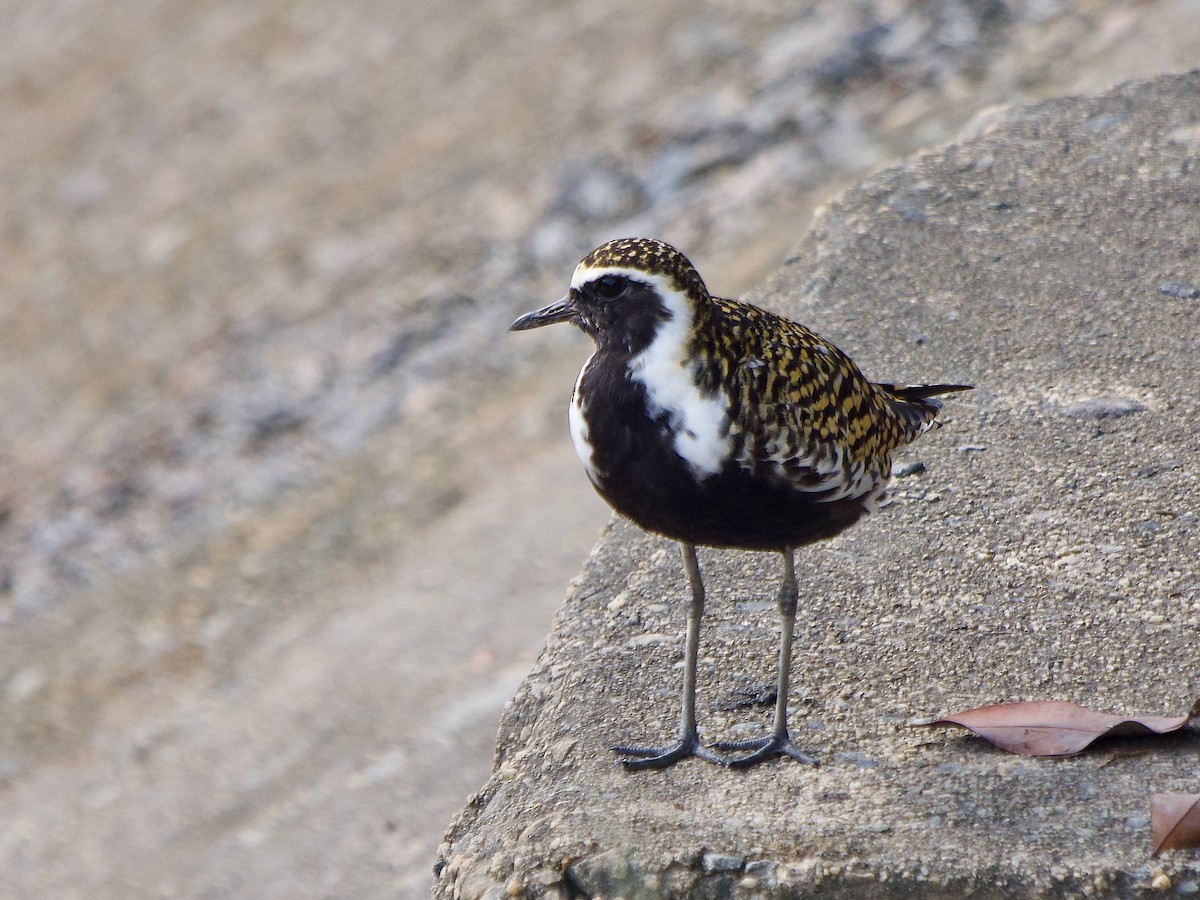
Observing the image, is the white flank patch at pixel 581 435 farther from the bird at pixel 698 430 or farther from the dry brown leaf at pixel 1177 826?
the dry brown leaf at pixel 1177 826

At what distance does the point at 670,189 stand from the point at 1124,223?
4028 millimetres

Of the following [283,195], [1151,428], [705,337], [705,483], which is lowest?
[1151,428]

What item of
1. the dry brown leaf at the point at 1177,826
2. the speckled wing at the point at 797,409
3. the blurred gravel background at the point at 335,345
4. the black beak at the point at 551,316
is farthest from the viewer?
Result: the blurred gravel background at the point at 335,345

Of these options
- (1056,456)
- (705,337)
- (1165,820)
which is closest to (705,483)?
(705,337)

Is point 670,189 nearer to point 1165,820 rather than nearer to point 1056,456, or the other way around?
point 1056,456

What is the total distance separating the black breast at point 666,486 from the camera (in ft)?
10.2

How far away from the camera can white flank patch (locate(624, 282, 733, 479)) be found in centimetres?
310

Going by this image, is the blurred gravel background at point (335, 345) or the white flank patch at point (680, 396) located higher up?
the blurred gravel background at point (335, 345)

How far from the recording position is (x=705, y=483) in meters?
3.11

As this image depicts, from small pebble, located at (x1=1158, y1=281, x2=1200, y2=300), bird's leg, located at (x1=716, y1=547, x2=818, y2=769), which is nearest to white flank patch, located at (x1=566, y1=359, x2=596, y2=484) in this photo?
bird's leg, located at (x1=716, y1=547, x2=818, y2=769)

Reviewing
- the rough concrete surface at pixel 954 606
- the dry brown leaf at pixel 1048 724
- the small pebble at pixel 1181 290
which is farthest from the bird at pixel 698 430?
the small pebble at pixel 1181 290

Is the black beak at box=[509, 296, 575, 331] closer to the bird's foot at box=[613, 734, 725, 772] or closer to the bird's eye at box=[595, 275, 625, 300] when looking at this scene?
the bird's eye at box=[595, 275, 625, 300]

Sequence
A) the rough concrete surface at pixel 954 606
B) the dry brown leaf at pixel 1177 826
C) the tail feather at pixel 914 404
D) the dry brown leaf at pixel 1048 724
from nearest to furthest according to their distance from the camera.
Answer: the dry brown leaf at pixel 1177 826 → the rough concrete surface at pixel 954 606 → the dry brown leaf at pixel 1048 724 → the tail feather at pixel 914 404

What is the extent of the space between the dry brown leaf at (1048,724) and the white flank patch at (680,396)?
0.78 meters
